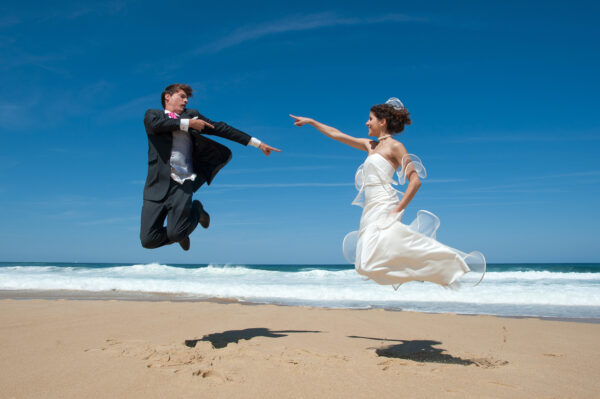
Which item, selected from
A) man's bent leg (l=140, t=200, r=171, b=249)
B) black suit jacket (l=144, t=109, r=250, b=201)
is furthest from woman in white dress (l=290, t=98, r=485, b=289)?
man's bent leg (l=140, t=200, r=171, b=249)

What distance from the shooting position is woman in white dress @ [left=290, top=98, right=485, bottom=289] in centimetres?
400

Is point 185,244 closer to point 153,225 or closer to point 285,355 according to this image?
point 153,225

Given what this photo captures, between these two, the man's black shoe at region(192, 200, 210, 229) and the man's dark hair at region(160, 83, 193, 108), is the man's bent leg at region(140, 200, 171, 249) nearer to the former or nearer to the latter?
the man's black shoe at region(192, 200, 210, 229)

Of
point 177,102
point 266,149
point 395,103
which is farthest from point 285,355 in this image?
point 177,102

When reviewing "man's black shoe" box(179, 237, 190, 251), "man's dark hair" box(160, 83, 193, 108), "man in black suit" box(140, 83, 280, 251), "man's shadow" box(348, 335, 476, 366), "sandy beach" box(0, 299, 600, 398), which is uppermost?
"man's dark hair" box(160, 83, 193, 108)

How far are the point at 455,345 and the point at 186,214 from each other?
11.9 feet

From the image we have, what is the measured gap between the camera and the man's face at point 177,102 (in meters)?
Answer: 4.97

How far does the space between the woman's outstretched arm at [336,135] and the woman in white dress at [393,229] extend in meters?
0.10

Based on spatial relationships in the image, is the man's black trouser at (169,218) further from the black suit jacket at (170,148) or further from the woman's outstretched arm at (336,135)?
the woman's outstretched arm at (336,135)

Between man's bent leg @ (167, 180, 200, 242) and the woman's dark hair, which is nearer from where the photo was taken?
the woman's dark hair

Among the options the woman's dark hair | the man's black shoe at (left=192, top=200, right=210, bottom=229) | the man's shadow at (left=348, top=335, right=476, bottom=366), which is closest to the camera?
the man's shadow at (left=348, top=335, right=476, bottom=366)

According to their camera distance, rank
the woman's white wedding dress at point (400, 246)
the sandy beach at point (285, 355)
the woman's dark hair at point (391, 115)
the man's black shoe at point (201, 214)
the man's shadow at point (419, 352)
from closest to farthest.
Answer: the sandy beach at point (285, 355) → the woman's white wedding dress at point (400, 246) → the man's shadow at point (419, 352) → the woman's dark hair at point (391, 115) → the man's black shoe at point (201, 214)

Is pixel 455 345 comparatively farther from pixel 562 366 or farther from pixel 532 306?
pixel 532 306

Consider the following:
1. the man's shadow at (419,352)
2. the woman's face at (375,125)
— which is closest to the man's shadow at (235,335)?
the man's shadow at (419,352)
